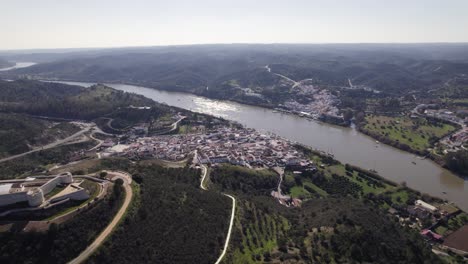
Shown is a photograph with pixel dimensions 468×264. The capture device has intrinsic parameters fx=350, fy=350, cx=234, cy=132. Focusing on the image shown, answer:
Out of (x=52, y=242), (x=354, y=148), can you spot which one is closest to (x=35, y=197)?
(x=52, y=242)

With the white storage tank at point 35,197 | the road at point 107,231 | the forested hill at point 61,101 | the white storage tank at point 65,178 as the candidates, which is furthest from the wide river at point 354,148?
the white storage tank at point 35,197

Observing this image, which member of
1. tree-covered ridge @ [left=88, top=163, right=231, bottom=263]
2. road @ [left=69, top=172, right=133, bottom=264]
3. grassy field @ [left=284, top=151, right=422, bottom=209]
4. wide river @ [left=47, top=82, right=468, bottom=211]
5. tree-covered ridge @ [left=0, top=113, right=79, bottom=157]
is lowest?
wide river @ [left=47, top=82, right=468, bottom=211]

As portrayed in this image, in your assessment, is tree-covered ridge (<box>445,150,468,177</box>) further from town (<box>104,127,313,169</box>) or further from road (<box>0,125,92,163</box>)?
road (<box>0,125,92,163</box>)

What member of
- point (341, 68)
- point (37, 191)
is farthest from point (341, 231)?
point (341, 68)

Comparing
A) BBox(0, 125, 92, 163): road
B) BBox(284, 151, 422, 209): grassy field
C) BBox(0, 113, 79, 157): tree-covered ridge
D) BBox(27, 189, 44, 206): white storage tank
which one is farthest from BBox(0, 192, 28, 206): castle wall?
BBox(0, 113, 79, 157): tree-covered ridge

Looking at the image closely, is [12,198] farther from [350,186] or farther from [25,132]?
[25,132]
